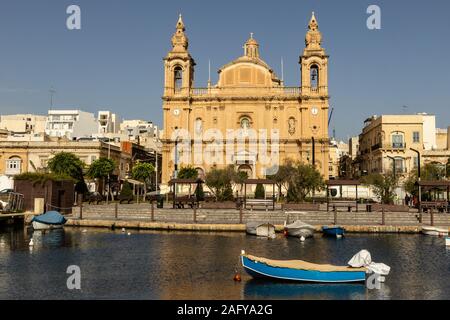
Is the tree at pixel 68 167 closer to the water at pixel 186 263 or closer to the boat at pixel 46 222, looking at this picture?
the boat at pixel 46 222

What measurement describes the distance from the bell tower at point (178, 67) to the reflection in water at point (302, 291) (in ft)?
190

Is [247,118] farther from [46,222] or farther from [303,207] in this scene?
[46,222]

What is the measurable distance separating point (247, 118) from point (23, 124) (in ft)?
197

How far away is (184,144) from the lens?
74688 millimetres

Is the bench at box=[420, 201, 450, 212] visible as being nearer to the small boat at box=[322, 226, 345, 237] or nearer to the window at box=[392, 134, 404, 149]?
the small boat at box=[322, 226, 345, 237]

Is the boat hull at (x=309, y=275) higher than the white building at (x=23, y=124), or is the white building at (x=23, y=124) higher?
the white building at (x=23, y=124)

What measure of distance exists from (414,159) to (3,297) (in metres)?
60.9

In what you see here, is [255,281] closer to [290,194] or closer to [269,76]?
[290,194]

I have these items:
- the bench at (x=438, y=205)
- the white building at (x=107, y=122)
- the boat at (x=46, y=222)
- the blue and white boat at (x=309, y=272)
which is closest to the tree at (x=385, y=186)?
the bench at (x=438, y=205)

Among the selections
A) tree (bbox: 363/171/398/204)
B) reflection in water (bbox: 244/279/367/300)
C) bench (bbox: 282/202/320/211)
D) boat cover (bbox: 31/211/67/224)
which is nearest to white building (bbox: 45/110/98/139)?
boat cover (bbox: 31/211/67/224)

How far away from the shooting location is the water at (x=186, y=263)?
18625 mm

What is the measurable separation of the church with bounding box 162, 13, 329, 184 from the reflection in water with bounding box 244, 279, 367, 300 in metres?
52.9

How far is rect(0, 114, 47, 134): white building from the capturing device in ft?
355
